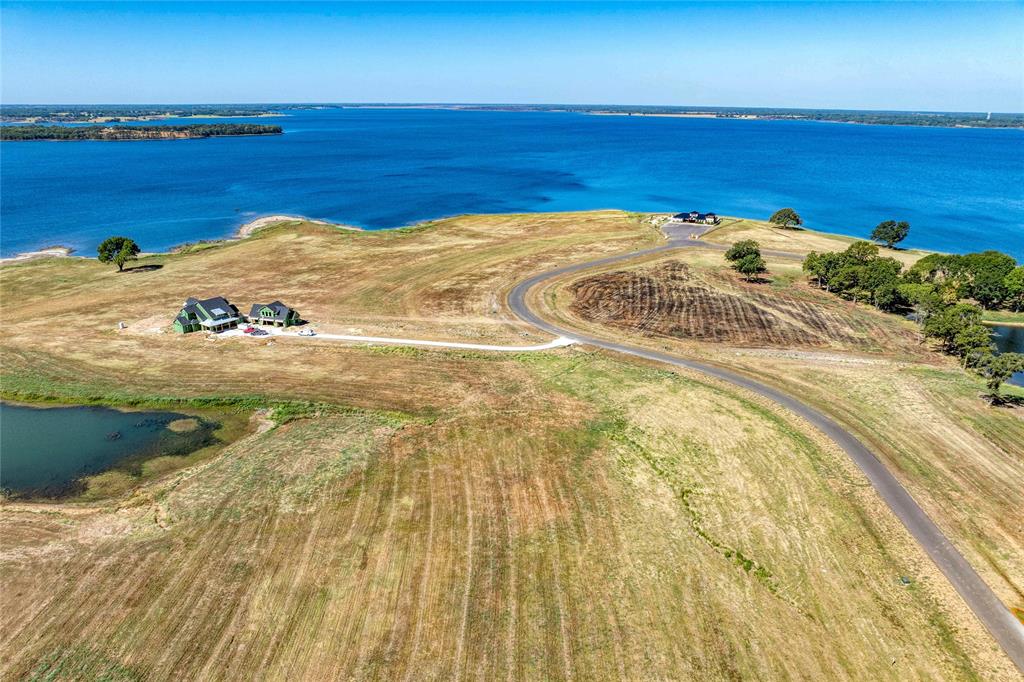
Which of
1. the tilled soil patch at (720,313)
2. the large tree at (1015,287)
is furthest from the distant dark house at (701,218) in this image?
the large tree at (1015,287)

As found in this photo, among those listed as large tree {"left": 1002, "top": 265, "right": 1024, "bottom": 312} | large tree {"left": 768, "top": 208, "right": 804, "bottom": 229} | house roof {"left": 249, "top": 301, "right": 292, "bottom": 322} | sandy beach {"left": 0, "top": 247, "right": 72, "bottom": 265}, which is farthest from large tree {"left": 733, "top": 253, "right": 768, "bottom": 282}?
sandy beach {"left": 0, "top": 247, "right": 72, "bottom": 265}

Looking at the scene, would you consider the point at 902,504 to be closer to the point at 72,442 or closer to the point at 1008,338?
the point at 1008,338

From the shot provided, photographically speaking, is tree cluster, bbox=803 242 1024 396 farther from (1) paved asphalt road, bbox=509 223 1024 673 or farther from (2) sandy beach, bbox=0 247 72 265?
(2) sandy beach, bbox=0 247 72 265

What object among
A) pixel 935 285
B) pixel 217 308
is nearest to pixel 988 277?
pixel 935 285

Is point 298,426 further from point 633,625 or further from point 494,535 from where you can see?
point 633,625

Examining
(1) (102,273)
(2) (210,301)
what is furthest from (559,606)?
(1) (102,273)

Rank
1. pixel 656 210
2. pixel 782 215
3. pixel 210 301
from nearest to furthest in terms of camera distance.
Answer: pixel 210 301 → pixel 782 215 → pixel 656 210
